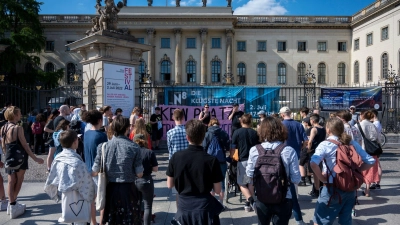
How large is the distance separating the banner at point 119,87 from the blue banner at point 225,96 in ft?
10.3

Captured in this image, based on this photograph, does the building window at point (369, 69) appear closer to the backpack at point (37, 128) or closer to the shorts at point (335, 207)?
the backpack at point (37, 128)

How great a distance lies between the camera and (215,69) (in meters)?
47.5

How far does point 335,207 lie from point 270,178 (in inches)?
44.3

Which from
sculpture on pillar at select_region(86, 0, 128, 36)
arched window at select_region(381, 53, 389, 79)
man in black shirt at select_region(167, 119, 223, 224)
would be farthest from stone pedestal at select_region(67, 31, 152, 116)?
arched window at select_region(381, 53, 389, 79)

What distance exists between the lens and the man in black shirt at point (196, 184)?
3367mm

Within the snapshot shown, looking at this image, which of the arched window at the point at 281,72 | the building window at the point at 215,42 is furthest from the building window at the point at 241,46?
the arched window at the point at 281,72

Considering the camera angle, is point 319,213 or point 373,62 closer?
point 319,213

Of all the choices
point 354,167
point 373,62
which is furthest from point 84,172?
point 373,62

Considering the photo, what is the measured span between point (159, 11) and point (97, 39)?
37.5 m

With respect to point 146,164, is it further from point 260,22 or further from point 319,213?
point 260,22

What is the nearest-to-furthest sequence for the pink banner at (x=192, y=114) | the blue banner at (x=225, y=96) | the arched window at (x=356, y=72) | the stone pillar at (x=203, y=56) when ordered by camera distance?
the pink banner at (x=192, y=114) → the blue banner at (x=225, y=96) → the stone pillar at (x=203, y=56) → the arched window at (x=356, y=72)

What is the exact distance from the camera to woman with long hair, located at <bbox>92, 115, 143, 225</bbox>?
13.2 ft

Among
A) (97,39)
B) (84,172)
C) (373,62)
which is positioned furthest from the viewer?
(373,62)

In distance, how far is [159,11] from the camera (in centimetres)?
4631
